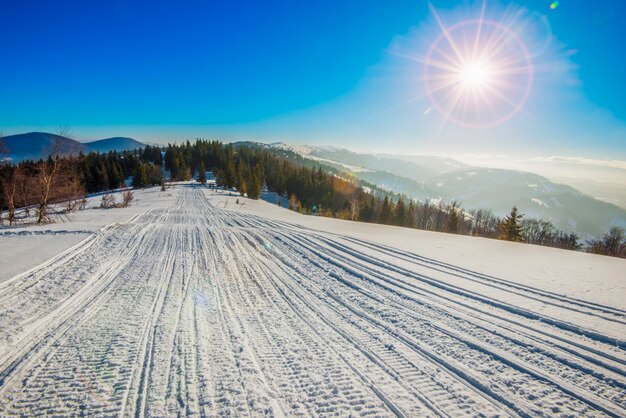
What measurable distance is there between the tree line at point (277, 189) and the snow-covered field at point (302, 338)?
9450mm

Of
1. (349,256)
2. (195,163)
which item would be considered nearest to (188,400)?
(349,256)

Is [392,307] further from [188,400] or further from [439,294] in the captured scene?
[188,400]

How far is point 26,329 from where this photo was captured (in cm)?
444

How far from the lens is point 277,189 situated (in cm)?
6994

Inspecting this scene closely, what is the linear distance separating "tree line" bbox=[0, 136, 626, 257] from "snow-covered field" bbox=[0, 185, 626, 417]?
945cm

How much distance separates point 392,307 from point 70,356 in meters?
5.71

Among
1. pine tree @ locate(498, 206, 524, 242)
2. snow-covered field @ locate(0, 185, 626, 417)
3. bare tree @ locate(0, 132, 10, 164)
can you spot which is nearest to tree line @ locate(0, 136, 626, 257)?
pine tree @ locate(498, 206, 524, 242)

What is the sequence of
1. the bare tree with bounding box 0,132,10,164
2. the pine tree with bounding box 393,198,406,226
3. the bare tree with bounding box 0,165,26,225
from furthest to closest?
the pine tree with bounding box 393,198,406,226, the bare tree with bounding box 0,165,26,225, the bare tree with bounding box 0,132,10,164

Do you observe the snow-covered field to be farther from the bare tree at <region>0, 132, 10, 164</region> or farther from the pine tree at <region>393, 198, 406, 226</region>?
the pine tree at <region>393, 198, 406, 226</region>

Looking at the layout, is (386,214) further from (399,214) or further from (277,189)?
(277,189)

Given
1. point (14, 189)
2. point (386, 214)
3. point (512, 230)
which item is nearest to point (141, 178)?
point (14, 189)

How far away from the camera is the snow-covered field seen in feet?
10.6

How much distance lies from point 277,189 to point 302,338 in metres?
66.5

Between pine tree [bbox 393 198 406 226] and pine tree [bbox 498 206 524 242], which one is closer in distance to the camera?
pine tree [bbox 498 206 524 242]
